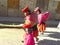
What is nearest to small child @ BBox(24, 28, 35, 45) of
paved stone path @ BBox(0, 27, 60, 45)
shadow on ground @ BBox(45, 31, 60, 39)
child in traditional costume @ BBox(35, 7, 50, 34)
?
paved stone path @ BBox(0, 27, 60, 45)

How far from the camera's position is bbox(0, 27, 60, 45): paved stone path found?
948cm

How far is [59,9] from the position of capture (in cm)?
1382

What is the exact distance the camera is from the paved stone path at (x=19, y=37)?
9484 mm

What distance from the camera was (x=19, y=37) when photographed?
1027 centimetres

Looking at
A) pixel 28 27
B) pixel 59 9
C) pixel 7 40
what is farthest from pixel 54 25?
pixel 28 27

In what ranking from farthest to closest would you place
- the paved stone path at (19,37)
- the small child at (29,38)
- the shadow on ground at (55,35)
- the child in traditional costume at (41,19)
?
the shadow on ground at (55,35) → the child in traditional costume at (41,19) → the paved stone path at (19,37) → the small child at (29,38)

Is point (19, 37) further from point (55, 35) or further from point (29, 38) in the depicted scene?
point (29, 38)

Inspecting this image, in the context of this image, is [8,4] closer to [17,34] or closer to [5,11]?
[5,11]

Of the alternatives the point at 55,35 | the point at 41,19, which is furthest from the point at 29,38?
the point at 55,35

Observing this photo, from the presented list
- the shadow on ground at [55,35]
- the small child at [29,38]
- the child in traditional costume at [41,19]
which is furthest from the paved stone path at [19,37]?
the small child at [29,38]

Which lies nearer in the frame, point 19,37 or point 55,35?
point 19,37

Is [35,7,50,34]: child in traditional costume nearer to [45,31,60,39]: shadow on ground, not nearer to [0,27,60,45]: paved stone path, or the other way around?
[0,27,60,45]: paved stone path

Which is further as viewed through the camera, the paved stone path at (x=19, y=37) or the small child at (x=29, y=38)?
the paved stone path at (x=19, y=37)

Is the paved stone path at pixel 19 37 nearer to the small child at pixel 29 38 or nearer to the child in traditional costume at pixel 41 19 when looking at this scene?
the child in traditional costume at pixel 41 19
